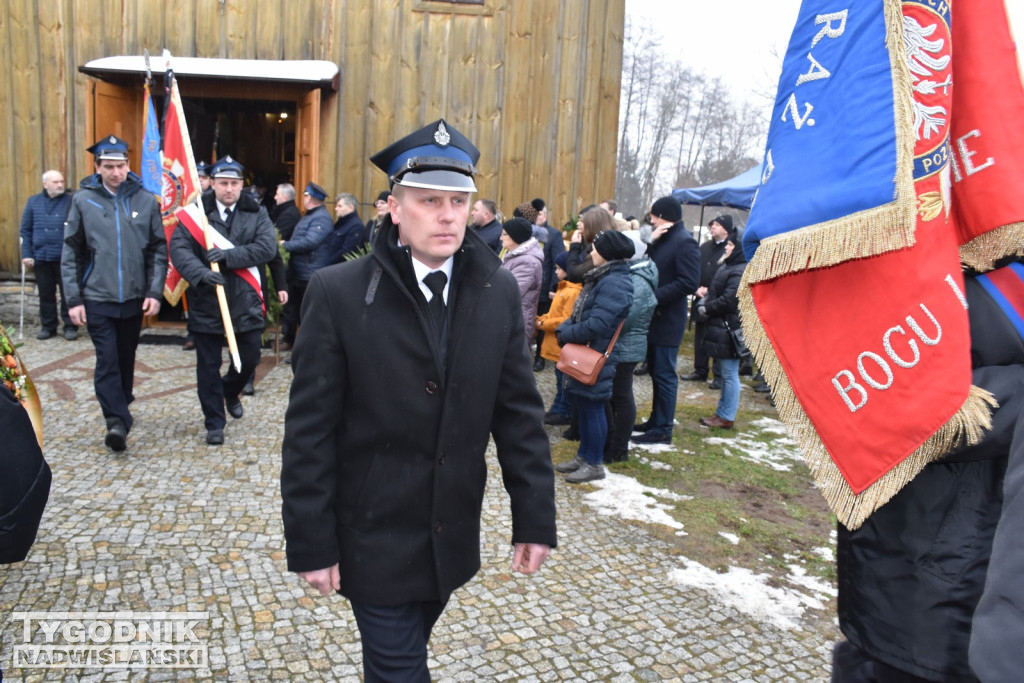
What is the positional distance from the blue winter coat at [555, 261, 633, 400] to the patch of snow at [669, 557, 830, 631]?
161 centimetres

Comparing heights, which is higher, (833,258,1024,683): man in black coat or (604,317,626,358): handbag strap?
(833,258,1024,683): man in black coat

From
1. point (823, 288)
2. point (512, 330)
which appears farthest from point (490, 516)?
point (823, 288)

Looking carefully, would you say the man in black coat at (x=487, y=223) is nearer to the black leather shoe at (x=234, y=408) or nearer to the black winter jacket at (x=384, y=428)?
the black leather shoe at (x=234, y=408)

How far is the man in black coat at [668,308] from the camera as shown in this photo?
657 centimetres

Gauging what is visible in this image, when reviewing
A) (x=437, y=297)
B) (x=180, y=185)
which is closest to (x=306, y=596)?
(x=437, y=297)

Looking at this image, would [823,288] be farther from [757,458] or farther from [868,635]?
[757,458]

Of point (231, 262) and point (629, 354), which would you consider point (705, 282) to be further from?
point (231, 262)

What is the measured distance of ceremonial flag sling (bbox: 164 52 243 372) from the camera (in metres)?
5.88

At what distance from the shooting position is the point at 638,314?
226 inches

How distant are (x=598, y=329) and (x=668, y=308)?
1.56 metres

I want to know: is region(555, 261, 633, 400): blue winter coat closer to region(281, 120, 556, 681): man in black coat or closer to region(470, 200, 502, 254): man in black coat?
region(470, 200, 502, 254): man in black coat

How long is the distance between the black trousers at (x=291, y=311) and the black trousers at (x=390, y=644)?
7.45 metres

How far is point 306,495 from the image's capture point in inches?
82.0

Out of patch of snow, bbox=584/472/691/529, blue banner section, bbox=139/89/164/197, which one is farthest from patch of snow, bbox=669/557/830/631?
blue banner section, bbox=139/89/164/197
